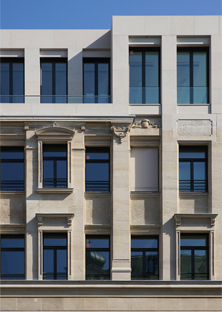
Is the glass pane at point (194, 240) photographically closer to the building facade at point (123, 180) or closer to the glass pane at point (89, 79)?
the building facade at point (123, 180)

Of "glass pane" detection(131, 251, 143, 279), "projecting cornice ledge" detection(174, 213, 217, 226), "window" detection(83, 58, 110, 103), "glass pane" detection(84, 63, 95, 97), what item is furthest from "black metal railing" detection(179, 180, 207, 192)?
"glass pane" detection(84, 63, 95, 97)

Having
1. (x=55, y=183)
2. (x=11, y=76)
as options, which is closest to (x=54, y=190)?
(x=55, y=183)

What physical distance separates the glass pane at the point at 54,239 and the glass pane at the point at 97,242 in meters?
1.12

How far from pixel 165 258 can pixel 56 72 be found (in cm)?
1083

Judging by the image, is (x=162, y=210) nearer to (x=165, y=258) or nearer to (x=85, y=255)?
(x=165, y=258)

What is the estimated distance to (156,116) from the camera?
24875 millimetres

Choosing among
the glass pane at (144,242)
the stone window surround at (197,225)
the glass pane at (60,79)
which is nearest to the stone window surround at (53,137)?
the glass pane at (60,79)

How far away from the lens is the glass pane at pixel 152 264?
2420cm

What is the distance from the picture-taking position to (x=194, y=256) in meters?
24.4

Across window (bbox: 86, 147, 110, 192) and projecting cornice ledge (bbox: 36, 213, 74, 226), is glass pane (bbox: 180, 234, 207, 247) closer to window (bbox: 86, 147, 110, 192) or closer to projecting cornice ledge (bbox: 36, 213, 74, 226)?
window (bbox: 86, 147, 110, 192)

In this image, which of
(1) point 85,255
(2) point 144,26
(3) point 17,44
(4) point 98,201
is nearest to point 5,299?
(1) point 85,255

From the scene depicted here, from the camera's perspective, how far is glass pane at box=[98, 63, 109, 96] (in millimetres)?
26156

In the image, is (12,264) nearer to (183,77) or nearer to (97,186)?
(97,186)

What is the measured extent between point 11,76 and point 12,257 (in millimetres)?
9132
